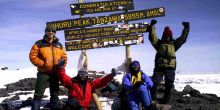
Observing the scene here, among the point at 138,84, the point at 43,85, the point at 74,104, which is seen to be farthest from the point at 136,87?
the point at 43,85

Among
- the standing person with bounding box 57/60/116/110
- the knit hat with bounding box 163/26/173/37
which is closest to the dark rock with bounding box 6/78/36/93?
the knit hat with bounding box 163/26/173/37

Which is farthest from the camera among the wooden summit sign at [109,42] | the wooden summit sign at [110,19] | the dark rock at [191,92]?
the wooden summit sign at [109,42]

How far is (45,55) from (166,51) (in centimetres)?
350

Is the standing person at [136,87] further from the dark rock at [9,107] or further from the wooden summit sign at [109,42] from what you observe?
the wooden summit sign at [109,42]

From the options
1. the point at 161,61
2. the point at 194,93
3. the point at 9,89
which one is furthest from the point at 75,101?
the point at 9,89

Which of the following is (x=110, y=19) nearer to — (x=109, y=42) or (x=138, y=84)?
(x=109, y=42)

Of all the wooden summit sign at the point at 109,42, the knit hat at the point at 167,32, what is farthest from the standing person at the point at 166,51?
the wooden summit sign at the point at 109,42

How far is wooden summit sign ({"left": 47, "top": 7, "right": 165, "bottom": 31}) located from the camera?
14312mm

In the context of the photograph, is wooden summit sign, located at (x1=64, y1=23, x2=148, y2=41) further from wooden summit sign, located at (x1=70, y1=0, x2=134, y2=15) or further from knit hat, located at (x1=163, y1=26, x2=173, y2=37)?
knit hat, located at (x1=163, y1=26, x2=173, y2=37)

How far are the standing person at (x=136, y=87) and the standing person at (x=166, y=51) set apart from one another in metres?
1.43

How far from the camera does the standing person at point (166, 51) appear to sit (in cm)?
1026

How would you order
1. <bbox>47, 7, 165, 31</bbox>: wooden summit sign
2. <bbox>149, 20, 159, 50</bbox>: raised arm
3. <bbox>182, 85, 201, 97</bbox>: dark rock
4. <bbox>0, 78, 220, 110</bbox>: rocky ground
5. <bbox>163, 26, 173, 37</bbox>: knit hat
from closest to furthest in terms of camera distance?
1. <bbox>149, 20, 159, 50</bbox>: raised arm
2. <bbox>163, 26, 173, 37</bbox>: knit hat
3. <bbox>0, 78, 220, 110</bbox>: rocky ground
4. <bbox>182, 85, 201, 97</bbox>: dark rock
5. <bbox>47, 7, 165, 31</bbox>: wooden summit sign

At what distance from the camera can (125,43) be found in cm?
1503

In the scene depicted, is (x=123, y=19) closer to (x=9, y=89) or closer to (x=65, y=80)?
(x=9, y=89)
